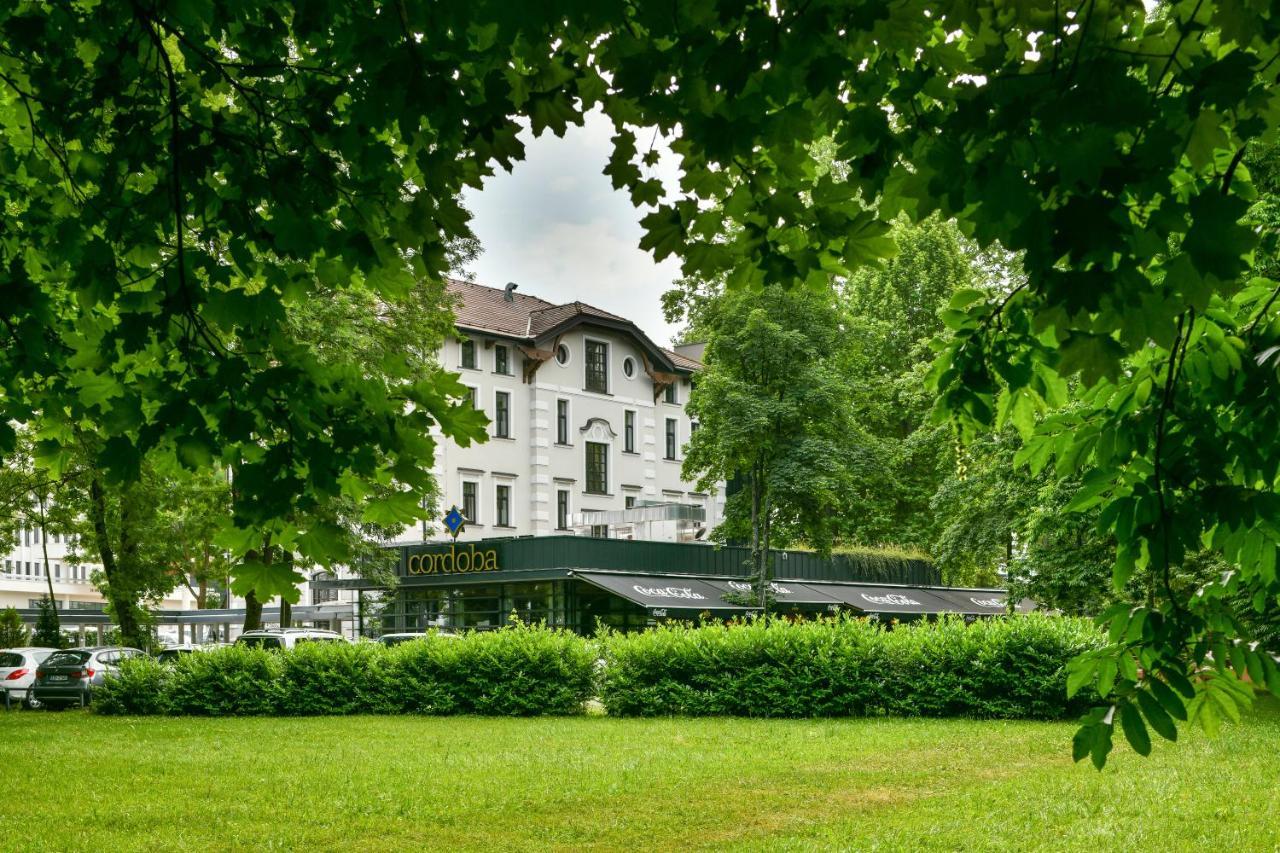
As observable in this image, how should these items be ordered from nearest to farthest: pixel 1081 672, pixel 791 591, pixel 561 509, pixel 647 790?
pixel 1081 672
pixel 647 790
pixel 791 591
pixel 561 509

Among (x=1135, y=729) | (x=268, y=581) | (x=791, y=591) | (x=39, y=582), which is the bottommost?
(x=1135, y=729)

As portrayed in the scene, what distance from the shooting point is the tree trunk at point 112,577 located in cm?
3494

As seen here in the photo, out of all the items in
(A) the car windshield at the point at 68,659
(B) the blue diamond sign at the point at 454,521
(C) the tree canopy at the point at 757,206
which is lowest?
(A) the car windshield at the point at 68,659

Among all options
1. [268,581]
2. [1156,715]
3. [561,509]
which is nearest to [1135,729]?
[1156,715]

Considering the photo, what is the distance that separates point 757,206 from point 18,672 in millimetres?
33981

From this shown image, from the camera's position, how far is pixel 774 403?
36781 millimetres

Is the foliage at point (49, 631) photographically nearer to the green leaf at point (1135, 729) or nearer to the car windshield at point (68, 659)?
the car windshield at point (68, 659)

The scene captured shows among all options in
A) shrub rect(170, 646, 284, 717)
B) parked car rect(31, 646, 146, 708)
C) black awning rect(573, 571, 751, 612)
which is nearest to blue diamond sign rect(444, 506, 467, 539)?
black awning rect(573, 571, 751, 612)

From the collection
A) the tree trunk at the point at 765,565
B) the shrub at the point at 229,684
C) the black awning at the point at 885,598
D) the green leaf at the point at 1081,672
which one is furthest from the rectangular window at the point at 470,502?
the green leaf at the point at 1081,672

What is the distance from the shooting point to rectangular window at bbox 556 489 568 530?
52375 millimetres

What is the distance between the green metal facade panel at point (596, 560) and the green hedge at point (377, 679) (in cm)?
1214

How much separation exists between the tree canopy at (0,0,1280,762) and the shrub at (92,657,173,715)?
68.0 feet

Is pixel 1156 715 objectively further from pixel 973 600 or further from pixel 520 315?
pixel 520 315

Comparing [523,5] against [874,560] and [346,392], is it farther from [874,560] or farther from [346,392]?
[874,560]
